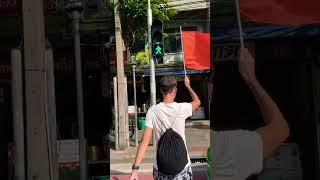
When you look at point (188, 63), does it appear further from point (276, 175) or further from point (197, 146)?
point (197, 146)

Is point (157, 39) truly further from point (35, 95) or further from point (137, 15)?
point (35, 95)

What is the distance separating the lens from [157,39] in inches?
664

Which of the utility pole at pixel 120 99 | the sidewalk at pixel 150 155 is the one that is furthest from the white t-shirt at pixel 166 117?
the utility pole at pixel 120 99

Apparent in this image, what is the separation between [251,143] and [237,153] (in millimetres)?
87

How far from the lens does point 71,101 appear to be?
11.3 ft

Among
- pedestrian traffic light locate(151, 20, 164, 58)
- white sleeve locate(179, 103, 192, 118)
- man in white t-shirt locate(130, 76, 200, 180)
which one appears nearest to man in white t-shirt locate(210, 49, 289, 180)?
man in white t-shirt locate(130, 76, 200, 180)

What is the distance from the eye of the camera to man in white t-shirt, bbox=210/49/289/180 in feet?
8.70

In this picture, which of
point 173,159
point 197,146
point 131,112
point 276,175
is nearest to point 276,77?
point 276,175

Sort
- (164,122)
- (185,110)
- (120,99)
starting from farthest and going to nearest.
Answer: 1. (120,99)
2. (185,110)
3. (164,122)

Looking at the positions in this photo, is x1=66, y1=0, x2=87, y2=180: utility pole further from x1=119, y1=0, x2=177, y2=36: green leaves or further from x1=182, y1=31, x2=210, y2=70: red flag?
x1=119, y1=0, x2=177, y2=36: green leaves

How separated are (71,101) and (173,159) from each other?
61.9 inches

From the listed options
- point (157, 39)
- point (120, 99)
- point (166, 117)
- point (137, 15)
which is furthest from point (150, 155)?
point (166, 117)

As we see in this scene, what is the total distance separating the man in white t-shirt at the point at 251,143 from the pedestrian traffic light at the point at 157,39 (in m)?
14.0

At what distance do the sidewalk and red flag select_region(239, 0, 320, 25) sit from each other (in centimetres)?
576
